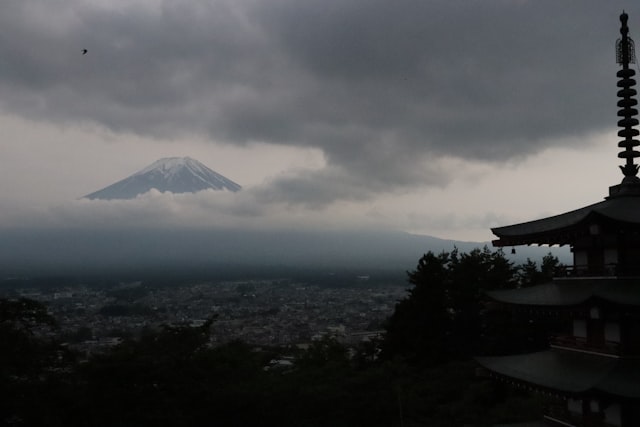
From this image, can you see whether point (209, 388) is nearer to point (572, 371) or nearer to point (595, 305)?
point (572, 371)

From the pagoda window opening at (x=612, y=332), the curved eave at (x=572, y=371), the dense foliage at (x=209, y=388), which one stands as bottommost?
the dense foliage at (x=209, y=388)

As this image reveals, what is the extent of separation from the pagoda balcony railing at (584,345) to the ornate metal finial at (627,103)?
3.52m

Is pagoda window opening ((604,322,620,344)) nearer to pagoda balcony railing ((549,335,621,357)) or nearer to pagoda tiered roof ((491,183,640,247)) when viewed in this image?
pagoda balcony railing ((549,335,621,357))

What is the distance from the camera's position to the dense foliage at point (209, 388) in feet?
51.3

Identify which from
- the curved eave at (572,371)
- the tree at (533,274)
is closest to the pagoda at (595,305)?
the curved eave at (572,371)

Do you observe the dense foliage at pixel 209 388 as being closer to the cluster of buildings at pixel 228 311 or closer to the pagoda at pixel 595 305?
the pagoda at pixel 595 305

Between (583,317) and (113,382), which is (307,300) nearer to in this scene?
(113,382)

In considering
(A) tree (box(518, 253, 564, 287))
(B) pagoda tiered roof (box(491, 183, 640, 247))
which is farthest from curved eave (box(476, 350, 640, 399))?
(A) tree (box(518, 253, 564, 287))

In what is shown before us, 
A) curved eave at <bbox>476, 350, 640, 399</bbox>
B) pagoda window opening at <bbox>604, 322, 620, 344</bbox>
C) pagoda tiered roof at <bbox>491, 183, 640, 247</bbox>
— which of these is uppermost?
pagoda tiered roof at <bbox>491, 183, 640, 247</bbox>

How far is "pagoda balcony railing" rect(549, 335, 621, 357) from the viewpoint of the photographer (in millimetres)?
10539

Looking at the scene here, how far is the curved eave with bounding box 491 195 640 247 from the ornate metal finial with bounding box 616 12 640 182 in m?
0.74

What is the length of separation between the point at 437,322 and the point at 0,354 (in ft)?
64.0

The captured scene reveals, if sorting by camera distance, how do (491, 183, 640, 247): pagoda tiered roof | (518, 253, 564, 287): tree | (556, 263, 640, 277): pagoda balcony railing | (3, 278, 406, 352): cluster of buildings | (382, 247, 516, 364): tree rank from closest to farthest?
1. (491, 183, 640, 247): pagoda tiered roof
2. (556, 263, 640, 277): pagoda balcony railing
3. (382, 247, 516, 364): tree
4. (518, 253, 564, 287): tree
5. (3, 278, 406, 352): cluster of buildings

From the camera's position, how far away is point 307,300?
83.0 meters
